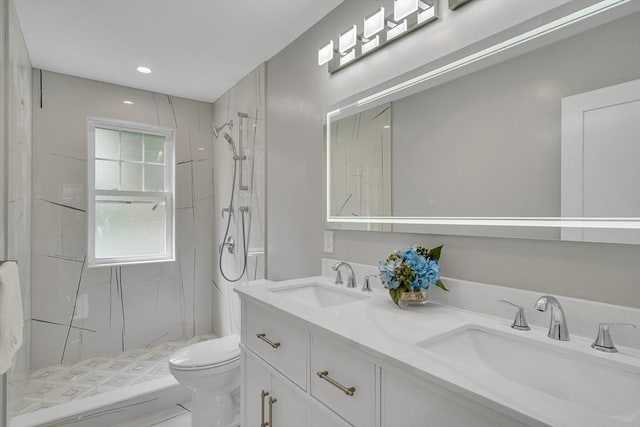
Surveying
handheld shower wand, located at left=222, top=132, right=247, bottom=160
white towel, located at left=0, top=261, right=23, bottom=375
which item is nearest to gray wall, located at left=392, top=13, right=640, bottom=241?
white towel, located at left=0, top=261, right=23, bottom=375

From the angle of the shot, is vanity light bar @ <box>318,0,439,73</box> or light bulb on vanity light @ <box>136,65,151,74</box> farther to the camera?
light bulb on vanity light @ <box>136,65,151,74</box>

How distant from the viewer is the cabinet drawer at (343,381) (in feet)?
2.90

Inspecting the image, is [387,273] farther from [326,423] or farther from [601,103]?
[601,103]

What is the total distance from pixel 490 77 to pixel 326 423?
1260 millimetres

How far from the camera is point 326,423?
1032mm

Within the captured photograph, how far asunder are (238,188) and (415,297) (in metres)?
2.03

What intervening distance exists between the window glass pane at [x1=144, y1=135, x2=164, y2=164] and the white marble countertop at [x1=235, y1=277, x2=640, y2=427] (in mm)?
2278

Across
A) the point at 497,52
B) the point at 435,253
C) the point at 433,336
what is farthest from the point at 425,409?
the point at 497,52

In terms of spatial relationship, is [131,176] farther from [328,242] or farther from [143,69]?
[328,242]

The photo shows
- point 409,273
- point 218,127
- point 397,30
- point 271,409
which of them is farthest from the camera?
point 218,127

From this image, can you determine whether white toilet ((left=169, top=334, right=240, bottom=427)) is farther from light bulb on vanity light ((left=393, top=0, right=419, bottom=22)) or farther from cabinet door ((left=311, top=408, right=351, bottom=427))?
light bulb on vanity light ((left=393, top=0, right=419, bottom=22))

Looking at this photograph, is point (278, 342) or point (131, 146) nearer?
point (278, 342)

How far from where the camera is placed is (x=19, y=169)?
202 centimetres

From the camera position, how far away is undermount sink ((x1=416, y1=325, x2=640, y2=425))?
707 mm
